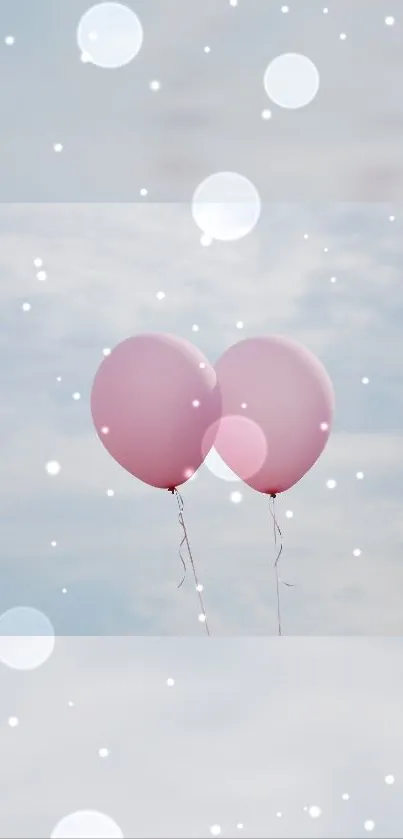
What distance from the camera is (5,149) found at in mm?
3717

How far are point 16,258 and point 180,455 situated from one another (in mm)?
1374

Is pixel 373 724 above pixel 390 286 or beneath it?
beneath

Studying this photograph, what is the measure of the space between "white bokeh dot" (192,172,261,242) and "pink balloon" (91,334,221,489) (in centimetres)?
101

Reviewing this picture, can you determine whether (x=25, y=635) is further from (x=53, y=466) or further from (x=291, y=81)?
(x=291, y=81)

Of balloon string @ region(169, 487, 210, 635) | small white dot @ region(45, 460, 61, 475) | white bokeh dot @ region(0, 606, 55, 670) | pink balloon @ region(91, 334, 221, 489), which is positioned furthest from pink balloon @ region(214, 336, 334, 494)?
white bokeh dot @ region(0, 606, 55, 670)

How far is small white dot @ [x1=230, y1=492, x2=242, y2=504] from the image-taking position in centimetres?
401

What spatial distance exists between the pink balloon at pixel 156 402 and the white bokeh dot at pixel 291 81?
3.27ft

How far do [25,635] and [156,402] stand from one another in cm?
168

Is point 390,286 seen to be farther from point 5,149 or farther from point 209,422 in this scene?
point 5,149

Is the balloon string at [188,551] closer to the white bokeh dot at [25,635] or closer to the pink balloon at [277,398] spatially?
the pink balloon at [277,398]

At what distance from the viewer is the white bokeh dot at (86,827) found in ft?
6.49

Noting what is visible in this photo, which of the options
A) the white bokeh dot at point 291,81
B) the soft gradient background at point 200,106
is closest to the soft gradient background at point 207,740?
the soft gradient background at point 200,106

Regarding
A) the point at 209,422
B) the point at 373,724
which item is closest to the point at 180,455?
the point at 209,422

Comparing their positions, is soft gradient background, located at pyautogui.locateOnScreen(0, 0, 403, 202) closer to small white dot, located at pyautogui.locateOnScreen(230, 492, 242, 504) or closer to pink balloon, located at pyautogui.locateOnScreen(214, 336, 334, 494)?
pink balloon, located at pyautogui.locateOnScreen(214, 336, 334, 494)
